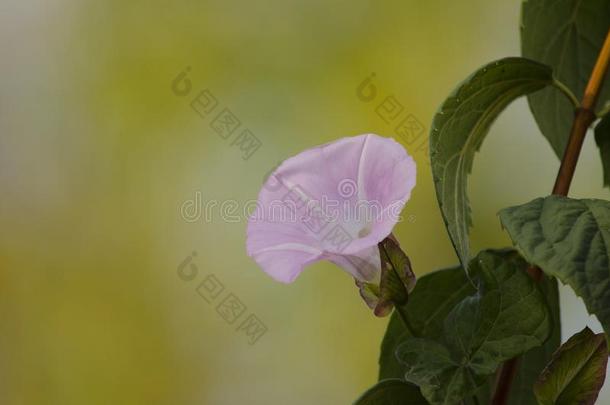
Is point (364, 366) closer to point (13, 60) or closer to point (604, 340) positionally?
point (13, 60)

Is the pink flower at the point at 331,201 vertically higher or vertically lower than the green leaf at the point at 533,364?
higher

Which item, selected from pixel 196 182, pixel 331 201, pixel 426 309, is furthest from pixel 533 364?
pixel 196 182

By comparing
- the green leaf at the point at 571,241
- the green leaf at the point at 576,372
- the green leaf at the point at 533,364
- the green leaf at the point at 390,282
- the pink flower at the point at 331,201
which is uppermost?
the pink flower at the point at 331,201

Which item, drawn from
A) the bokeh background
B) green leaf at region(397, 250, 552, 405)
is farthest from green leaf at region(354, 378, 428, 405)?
the bokeh background

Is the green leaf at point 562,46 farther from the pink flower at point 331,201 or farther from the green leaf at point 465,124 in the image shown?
the pink flower at point 331,201

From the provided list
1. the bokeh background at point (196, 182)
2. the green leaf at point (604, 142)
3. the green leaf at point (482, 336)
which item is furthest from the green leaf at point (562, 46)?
the bokeh background at point (196, 182)

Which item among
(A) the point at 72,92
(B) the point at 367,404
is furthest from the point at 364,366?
(B) the point at 367,404
